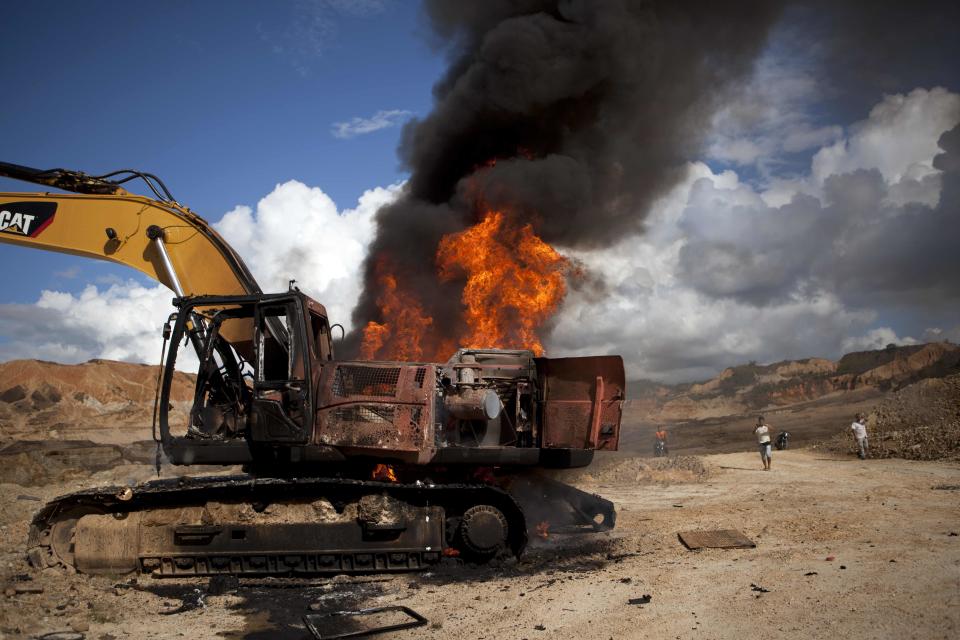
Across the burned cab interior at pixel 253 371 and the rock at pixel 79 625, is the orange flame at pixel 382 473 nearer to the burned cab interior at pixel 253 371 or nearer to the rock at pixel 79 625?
the burned cab interior at pixel 253 371

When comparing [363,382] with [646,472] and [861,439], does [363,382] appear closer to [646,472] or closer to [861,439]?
[646,472]

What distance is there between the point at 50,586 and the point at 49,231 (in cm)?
498

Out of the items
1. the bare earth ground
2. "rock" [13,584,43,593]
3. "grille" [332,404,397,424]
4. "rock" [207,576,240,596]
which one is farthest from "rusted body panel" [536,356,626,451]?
"rock" [13,584,43,593]

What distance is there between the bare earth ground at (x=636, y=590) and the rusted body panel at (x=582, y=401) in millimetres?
1550

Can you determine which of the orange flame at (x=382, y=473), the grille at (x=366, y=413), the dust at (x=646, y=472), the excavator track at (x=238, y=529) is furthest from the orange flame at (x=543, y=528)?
the dust at (x=646, y=472)

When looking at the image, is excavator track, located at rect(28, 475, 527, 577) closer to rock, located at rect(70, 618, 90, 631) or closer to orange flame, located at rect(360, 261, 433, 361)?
rock, located at rect(70, 618, 90, 631)

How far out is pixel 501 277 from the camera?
1478cm

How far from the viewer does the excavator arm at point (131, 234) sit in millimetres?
9289

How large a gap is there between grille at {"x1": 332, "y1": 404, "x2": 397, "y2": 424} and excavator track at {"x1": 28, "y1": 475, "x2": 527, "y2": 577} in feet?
2.36

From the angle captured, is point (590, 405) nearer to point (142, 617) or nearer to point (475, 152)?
point (142, 617)

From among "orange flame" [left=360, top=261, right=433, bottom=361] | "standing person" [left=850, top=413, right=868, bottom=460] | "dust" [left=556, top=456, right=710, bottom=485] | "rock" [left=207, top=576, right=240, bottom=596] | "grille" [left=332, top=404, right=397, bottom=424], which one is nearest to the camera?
"rock" [left=207, top=576, right=240, bottom=596]

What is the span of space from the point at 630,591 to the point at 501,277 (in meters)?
8.93

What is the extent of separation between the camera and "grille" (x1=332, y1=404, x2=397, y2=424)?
25.5 feet

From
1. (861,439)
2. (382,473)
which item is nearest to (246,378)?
(382,473)
